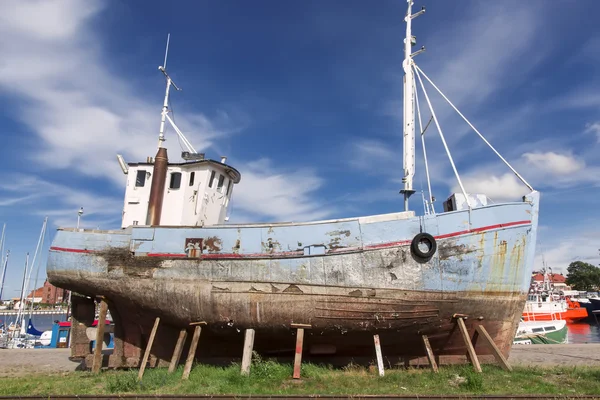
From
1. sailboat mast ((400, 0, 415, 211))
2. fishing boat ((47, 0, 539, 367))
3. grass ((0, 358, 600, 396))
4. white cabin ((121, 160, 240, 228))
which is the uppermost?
sailboat mast ((400, 0, 415, 211))

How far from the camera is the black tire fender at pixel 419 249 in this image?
962 cm

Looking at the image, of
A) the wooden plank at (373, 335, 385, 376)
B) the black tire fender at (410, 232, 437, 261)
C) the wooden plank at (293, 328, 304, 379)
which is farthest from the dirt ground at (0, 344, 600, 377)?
the wooden plank at (293, 328, 304, 379)

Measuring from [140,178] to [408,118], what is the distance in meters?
9.53

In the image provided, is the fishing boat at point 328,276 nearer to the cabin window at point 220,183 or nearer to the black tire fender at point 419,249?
the black tire fender at point 419,249

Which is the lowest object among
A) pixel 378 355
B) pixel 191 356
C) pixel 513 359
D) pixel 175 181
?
pixel 513 359

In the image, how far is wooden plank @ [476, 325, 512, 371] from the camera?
9415 millimetres

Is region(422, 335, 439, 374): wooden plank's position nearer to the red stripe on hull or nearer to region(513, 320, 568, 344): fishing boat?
the red stripe on hull

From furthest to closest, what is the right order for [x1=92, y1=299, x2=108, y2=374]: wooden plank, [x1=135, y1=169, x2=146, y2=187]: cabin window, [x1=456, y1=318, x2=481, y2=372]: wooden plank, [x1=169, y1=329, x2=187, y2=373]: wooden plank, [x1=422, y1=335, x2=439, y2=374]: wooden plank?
[x1=135, y1=169, x2=146, y2=187]: cabin window, [x1=92, y1=299, x2=108, y2=374]: wooden plank, [x1=169, y1=329, x2=187, y2=373]: wooden plank, [x1=422, y1=335, x2=439, y2=374]: wooden plank, [x1=456, y1=318, x2=481, y2=372]: wooden plank

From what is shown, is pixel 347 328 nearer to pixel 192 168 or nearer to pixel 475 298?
pixel 475 298

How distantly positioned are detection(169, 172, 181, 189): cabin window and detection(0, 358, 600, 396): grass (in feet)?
19.4

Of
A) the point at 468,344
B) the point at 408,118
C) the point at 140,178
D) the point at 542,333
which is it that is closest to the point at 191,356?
the point at 140,178

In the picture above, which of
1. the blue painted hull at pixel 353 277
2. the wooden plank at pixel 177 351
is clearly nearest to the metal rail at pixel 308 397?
the wooden plank at pixel 177 351

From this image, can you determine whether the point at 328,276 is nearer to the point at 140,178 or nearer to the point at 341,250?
the point at 341,250

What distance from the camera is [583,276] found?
82250 millimetres
